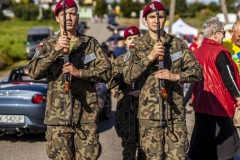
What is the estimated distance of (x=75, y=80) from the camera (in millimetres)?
5043

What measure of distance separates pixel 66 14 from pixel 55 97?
768 mm

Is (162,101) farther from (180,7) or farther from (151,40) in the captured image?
(180,7)

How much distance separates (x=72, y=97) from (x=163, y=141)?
0.94 meters

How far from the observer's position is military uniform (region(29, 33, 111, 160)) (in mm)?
5000

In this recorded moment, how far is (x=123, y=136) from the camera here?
6.43 m

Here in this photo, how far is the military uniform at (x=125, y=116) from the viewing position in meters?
6.39

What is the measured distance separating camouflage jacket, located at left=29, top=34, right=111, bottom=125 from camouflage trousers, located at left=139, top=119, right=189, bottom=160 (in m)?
0.53

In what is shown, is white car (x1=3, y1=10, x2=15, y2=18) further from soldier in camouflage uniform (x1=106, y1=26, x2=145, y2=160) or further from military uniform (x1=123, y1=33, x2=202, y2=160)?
military uniform (x1=123, y1=33, x2=202, y2=160)

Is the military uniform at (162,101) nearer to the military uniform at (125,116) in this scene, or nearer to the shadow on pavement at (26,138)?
the military uniform at (125,116)

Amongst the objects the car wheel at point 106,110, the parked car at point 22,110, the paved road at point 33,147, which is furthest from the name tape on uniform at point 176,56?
the car wheel at point 106,110

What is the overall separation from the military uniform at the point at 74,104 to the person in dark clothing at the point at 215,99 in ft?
4.25

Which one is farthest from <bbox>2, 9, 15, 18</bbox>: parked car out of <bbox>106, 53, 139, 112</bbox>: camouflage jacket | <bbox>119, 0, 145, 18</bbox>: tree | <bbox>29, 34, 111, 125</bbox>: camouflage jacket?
<bbox>29, 34, 111, 125</bbox>: camouflage jacket

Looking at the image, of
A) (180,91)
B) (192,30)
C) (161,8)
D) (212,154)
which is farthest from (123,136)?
(192,30)

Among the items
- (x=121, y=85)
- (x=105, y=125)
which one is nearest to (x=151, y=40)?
(x=121, y=85)
